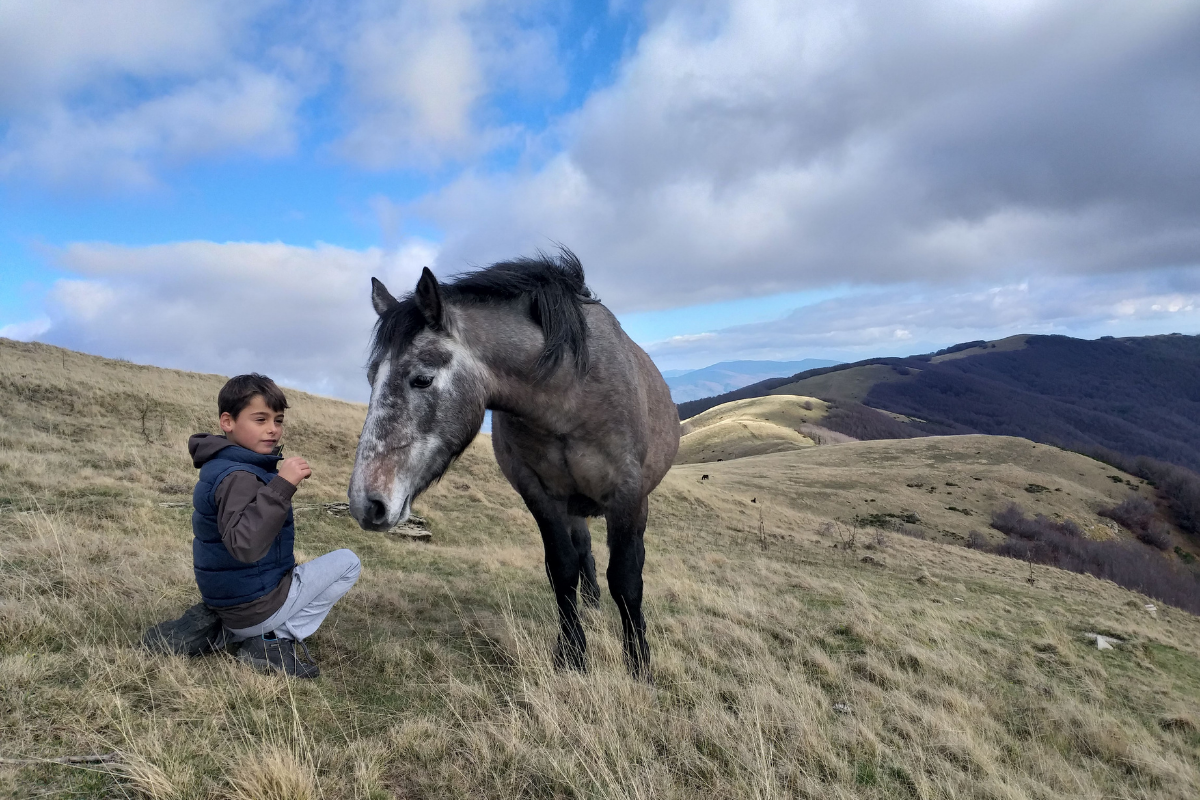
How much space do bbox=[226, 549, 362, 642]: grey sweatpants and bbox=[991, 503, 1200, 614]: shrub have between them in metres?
37.6

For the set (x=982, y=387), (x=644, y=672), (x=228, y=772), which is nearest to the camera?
(x=228, y=772)

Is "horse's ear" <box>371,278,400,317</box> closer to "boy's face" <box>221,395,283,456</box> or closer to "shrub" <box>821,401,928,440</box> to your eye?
"boy's face" <box>221,395,283,456</box>

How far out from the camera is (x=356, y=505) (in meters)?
3.12

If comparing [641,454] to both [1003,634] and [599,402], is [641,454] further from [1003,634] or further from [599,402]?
[1003,634]

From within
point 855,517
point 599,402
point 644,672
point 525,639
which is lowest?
point 855,517

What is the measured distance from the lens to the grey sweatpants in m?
3.69

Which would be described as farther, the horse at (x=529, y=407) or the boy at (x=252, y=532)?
the horse at (x=529, y=407)

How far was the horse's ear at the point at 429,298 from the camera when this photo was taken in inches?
133

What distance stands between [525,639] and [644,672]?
A: 3.17 ft

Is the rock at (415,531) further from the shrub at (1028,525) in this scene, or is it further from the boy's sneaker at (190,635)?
the shrub at (1028,525)

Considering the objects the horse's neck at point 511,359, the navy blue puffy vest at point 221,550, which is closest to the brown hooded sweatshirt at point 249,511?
the navy blue puffy vest at point 221,550

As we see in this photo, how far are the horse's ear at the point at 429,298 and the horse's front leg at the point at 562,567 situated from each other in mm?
1798

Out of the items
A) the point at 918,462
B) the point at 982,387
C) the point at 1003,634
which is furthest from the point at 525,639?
the point at 982,387

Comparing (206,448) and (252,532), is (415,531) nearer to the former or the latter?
(206,448)
